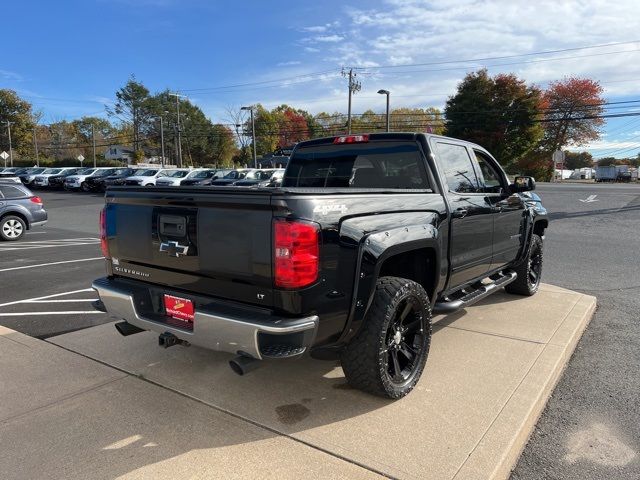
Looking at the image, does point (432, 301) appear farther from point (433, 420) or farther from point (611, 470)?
point (611, 470)

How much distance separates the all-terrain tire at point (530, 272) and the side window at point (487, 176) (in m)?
1.08

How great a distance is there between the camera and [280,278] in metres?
2.62

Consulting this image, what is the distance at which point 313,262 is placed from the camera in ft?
8.70

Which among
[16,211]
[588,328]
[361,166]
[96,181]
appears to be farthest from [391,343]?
[96,181]

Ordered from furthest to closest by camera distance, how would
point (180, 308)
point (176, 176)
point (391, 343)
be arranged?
point (176, 176) < point (391, 343) < point (180, 308)

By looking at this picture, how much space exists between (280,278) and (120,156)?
92924mm

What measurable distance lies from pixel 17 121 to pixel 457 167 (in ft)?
295

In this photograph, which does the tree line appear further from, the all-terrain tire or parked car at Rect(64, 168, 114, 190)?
the all-terrain tire

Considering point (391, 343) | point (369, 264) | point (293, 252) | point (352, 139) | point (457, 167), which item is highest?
point (352, 139)

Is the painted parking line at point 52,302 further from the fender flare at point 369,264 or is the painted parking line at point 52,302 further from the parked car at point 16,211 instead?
the parked car at point 16,211

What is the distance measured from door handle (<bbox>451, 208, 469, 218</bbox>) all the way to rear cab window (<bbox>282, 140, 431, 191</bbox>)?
1.01 ft

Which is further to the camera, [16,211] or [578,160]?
[578,160]

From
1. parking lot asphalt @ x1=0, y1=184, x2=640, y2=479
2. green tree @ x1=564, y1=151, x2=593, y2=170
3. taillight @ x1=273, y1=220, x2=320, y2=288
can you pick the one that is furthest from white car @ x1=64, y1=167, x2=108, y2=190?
green tree @ x1=564, y1=151, x2=593, y2=170

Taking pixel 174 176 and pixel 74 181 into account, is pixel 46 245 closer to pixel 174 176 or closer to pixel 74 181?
pixel 174 176
